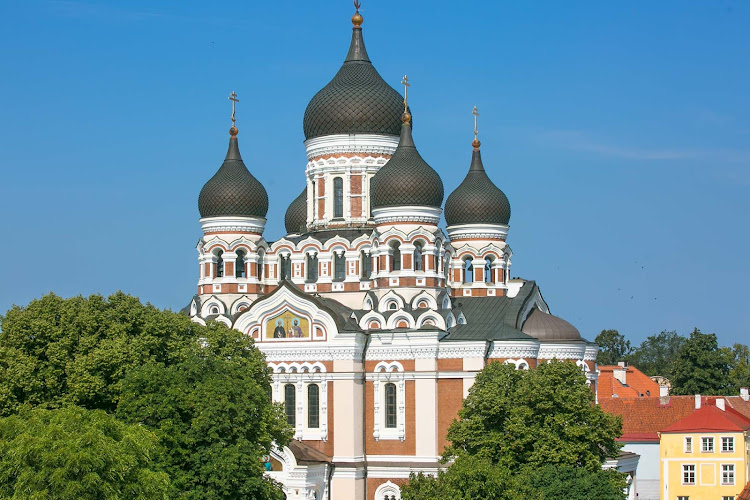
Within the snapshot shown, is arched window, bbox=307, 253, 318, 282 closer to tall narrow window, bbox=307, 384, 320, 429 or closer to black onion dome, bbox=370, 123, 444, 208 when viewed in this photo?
black onion dome, bbox=370, 123, 444, 208

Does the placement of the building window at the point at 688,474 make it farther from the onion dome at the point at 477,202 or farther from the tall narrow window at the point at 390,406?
the tall narrow window at the point at 390,406

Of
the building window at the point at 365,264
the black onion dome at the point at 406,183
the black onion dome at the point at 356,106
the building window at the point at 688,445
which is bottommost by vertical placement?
the building window at the point at 688,445

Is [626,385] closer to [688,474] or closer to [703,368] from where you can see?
[703,368]

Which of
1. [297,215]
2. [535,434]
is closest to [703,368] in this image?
[297,215]

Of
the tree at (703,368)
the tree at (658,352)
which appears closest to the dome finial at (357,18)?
the tree at (703,368)

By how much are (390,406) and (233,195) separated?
9183 mm

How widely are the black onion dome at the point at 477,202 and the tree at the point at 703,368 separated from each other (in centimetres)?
2277

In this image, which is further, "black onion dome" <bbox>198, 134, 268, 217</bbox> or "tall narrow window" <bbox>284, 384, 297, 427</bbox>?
"black onion dome" <bbox>198, 134, 268, 217</bbox>

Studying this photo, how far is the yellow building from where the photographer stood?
156 ft

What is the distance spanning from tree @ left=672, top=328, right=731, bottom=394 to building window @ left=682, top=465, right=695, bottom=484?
15906 millimetres

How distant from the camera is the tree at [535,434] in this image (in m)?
32.8

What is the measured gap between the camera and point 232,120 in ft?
150

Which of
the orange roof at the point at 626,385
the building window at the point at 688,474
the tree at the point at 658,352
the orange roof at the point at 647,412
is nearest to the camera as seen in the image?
the building window at the point at 688,474

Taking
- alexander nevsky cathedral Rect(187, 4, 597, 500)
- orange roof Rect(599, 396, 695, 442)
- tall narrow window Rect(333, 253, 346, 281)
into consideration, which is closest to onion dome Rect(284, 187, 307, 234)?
alexander nevsky cathedral Rect(187, 4, 597, 500)
